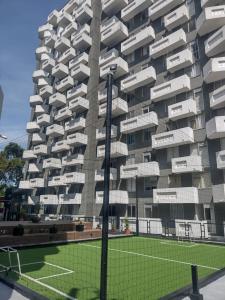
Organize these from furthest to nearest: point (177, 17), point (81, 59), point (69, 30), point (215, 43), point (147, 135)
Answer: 1. point (69, 30)
2. point (81, 59)
3. point (147, 135)
4. point (177, 17)
5. point (215, 43)

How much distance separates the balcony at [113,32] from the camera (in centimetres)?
3657

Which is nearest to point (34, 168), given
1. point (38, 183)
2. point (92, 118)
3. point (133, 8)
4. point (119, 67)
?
point (38, 183)

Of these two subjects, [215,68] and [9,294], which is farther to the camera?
[215,68]

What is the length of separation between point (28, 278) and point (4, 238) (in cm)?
872

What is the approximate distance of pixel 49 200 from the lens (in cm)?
4084

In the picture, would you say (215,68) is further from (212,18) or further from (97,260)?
(97,260)

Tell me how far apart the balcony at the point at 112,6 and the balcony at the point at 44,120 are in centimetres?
Answer: 1947

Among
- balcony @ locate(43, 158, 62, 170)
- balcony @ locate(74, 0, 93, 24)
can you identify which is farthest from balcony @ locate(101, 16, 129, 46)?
balcony @ locate(43, 158, 62, 170)

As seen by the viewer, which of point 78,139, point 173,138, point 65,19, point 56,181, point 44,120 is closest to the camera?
point 173,138

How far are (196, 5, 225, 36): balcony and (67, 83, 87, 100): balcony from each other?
18271mm

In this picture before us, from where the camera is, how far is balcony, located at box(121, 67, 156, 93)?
31.9 m

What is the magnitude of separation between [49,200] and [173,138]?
22.5 m

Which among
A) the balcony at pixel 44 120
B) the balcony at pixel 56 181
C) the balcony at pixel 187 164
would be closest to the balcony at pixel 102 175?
the balcony at pixel 56 181

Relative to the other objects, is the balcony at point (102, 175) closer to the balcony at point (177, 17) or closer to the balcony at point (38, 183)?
the balcony at point (38, 183)
